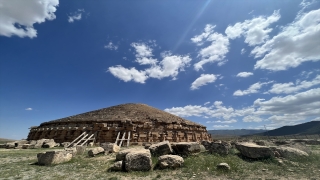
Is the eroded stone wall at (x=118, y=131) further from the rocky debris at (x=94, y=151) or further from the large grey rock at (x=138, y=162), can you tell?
the large grey rock at (x=138, y=162)

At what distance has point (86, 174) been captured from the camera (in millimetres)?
7867

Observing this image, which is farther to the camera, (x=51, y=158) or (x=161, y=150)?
(x=161, y=150)

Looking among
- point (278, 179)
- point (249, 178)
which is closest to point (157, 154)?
point (249, 178)

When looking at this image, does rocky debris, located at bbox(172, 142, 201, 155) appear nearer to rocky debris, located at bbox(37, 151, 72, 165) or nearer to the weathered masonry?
rocky debris, located at bbox(37, 151, 72, 165)

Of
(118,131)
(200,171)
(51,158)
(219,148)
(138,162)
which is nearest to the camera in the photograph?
(200,171)

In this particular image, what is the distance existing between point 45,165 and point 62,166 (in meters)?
1.19

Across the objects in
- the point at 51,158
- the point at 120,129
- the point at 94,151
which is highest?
the point at 120,129

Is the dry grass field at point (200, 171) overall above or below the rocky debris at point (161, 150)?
below

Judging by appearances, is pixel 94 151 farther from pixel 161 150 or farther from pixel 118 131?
pixel 118 131

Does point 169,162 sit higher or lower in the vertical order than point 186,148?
lower

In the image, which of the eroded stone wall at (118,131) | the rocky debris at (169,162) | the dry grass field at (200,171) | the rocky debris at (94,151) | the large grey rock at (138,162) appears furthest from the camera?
the eroded stone wall at (118,131)

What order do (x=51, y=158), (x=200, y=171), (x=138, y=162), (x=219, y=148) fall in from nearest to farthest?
1. (x=200, y=171)
2. (x=138, y=162)
3. (x=51, y=158)
4. (x=219, y=148)

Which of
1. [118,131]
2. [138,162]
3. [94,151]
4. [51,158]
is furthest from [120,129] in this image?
[138,162]

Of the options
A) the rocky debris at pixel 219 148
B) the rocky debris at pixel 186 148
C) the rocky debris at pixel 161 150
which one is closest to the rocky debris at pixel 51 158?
the rocky debris at pixel 161 150
